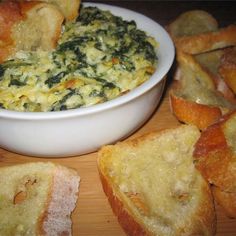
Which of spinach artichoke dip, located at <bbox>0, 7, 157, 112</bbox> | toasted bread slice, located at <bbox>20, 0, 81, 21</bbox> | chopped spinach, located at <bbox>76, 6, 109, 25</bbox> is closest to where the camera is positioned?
spinach artichoke dip, located at <bbox>0, 7, 157, 112</bbox>

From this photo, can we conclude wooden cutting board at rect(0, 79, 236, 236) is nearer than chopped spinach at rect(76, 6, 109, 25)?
Yes

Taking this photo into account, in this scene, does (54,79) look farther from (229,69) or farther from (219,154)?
(229,69)

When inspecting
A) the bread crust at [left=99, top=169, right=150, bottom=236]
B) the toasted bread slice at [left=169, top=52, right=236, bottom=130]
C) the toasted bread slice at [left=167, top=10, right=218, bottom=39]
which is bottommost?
the bread crust at [left=99, top=169, right=150, bottom=236]

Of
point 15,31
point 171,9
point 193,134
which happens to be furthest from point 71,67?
point 171,9

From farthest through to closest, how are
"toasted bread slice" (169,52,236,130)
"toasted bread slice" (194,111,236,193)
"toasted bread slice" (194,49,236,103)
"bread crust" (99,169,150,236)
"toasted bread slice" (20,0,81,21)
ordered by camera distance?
1. "toasted bread slice" (194,49,236,103)
2. "toasted bread slice" (20,0,81,21)
3. "toasted bread slice" (169,52,236,130)
4. "toasted bread slice" (194,111,236,193)
5. "bread crust" (99,169,150,236)

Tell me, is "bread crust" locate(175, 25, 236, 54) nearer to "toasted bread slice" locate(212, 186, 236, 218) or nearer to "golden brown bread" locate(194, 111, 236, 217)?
"golden brown bread" locate(194, 111, 236, 217)

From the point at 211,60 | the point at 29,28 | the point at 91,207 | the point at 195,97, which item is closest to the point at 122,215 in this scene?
the point at 91,207

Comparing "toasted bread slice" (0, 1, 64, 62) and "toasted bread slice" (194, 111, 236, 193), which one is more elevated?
"toasted bread slice" (0, 1, 64, 62)

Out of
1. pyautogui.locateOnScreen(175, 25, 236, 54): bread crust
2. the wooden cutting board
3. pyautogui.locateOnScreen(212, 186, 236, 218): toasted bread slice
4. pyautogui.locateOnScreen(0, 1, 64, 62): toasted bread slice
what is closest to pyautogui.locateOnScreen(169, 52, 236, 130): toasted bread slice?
pyautogui.locateOnScreen(175, 25, 236, 54): bread crust
